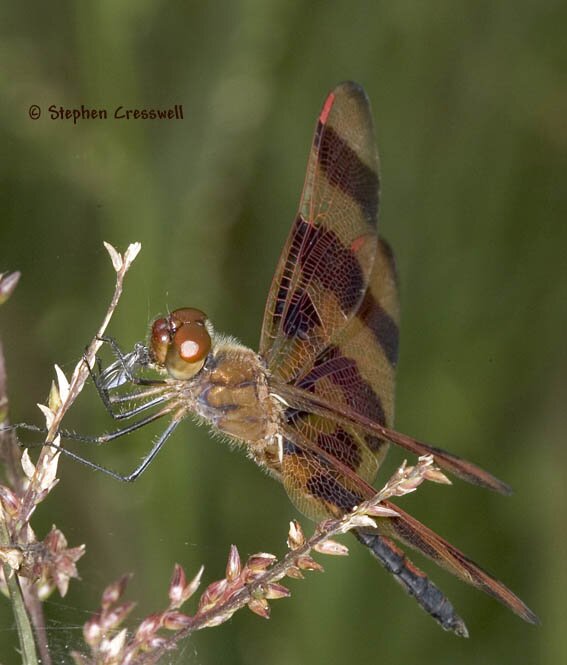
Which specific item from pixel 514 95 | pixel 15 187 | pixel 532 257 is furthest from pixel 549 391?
pixel 15 187

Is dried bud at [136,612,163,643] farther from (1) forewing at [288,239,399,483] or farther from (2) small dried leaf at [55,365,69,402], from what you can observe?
(1) forewing at [288,239,399,483]

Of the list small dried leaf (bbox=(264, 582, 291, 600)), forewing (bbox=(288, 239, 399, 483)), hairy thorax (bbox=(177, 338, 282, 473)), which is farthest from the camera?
forewing (bbox=(288, 239, 399, 483))

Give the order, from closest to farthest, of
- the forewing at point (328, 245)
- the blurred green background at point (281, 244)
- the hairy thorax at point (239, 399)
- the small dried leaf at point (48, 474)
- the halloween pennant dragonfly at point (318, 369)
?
the small dried leaf at point (48, 474), the halloween pennant dragonfly at point (318, 369), the hairy thorax at point (239, 399), the forewing at point (328, 245), the blurred green background at point (281, 244)

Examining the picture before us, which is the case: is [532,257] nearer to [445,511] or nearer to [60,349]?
[445,511]

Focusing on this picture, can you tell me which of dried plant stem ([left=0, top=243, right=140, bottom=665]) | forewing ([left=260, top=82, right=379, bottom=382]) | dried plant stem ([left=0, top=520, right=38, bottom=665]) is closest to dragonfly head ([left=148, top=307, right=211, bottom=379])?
forewing ([left=260, top=82, right=379, bottom=382])

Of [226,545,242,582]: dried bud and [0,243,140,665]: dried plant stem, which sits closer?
[0,243,140,665]: dried plant stem

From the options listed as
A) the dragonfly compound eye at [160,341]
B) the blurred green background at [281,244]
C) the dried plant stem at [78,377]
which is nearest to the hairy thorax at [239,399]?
the dragonfly compound eye at [160,341]

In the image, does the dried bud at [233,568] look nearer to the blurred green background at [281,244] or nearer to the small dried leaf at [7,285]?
the small dried leaf at [7,285]
